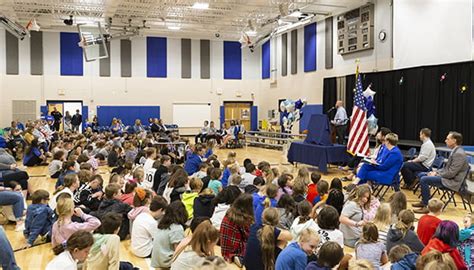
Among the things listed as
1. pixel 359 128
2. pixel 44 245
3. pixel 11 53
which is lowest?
pixel 44 245

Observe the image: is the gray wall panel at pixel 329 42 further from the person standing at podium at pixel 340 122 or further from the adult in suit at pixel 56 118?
the adult in suit at pixel 56 118

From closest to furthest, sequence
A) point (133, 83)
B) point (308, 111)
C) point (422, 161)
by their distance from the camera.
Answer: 1. point (422, 161)
2. point (308, 111)
3. point (133, 83)

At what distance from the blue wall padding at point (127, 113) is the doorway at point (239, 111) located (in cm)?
392

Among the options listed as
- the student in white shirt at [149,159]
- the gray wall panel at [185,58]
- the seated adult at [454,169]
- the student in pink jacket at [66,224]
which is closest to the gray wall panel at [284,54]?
the gray wall panel at [185,58]

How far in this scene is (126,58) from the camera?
72.7 ft

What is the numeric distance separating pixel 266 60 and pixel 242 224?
20.2 meters

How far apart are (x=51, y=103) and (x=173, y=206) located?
18997mm

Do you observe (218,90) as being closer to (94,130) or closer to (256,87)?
(256,87)

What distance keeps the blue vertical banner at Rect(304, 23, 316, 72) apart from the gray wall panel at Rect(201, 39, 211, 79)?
615cm

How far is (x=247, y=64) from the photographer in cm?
2441

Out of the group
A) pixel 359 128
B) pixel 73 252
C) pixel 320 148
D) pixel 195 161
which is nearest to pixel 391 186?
pixel 359 128

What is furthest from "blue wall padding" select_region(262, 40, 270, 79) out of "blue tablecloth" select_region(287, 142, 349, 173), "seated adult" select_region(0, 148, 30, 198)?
"seated adult" select_region(0, 148, 30, 198)

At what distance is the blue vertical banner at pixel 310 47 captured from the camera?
1892 centimetres

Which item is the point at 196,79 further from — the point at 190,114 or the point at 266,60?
the point at 266,60
